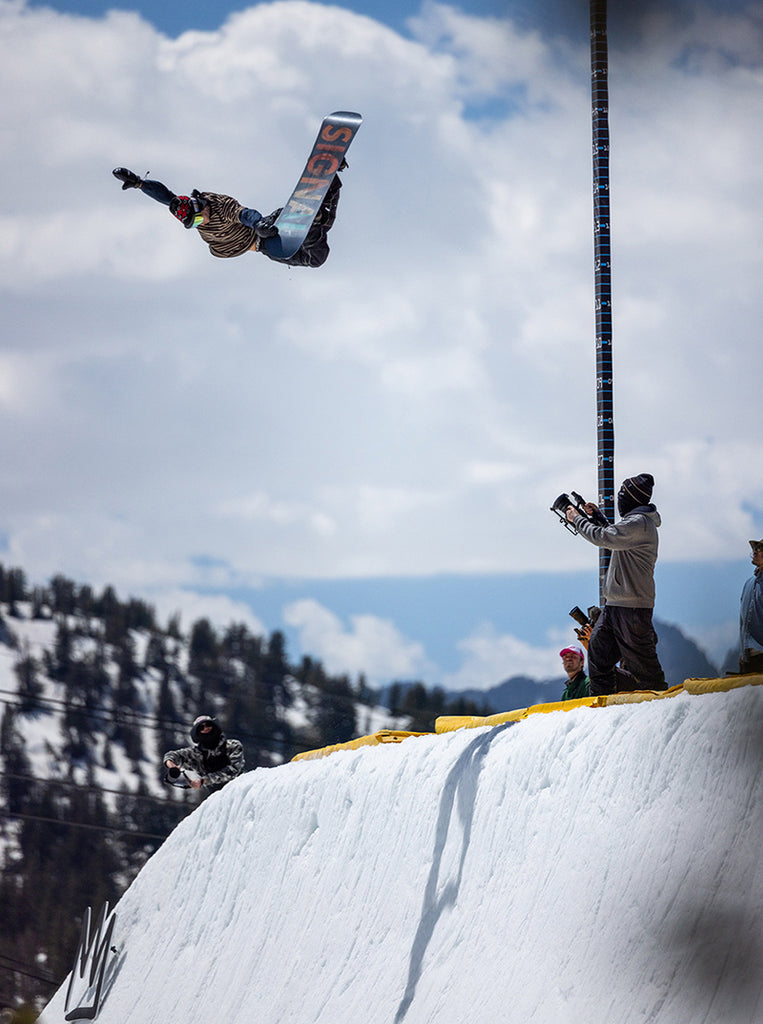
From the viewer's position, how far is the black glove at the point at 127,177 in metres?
10.1

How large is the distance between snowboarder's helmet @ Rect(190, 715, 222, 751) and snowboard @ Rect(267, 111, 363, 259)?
4.49 m

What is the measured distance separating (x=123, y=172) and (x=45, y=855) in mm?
89516

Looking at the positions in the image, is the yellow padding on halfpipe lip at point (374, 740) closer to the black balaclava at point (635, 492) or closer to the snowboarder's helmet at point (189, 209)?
the black balaclava at point (635, 492)

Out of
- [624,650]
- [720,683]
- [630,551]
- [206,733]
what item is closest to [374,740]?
[624,650]

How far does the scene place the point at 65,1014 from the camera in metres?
12.6

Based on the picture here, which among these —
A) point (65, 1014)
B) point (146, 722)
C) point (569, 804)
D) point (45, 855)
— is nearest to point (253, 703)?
point (146, 722)

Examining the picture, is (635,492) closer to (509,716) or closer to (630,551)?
(630,551)


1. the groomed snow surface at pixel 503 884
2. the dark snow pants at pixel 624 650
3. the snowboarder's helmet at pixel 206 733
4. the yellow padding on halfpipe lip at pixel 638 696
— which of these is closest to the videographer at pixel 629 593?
the dark snow pants at pixel 624 650

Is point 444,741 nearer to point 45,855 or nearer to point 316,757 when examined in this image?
point 316,757

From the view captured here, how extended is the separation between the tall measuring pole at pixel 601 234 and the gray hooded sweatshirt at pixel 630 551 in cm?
522

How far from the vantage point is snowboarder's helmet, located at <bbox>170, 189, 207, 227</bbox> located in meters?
10.7

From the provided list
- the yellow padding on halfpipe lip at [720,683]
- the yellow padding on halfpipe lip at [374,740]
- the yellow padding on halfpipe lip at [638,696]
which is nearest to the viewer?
the yellow padding on halfpipe lip at [720,683]

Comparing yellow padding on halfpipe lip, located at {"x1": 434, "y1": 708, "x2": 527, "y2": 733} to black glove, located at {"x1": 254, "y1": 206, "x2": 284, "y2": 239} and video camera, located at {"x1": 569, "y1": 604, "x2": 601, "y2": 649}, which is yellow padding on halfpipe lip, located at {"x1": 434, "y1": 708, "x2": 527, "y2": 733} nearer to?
video camera, located at {"x1": 569, "y1": 604, "x2": 601, "y2": 649}

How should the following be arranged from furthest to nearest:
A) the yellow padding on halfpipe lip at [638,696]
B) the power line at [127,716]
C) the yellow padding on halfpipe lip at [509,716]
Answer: the power line at [127,716] < the yellow padding on halfpipe lip at [509,716] < the yellow padding on halfpipe lip at [638,696]
